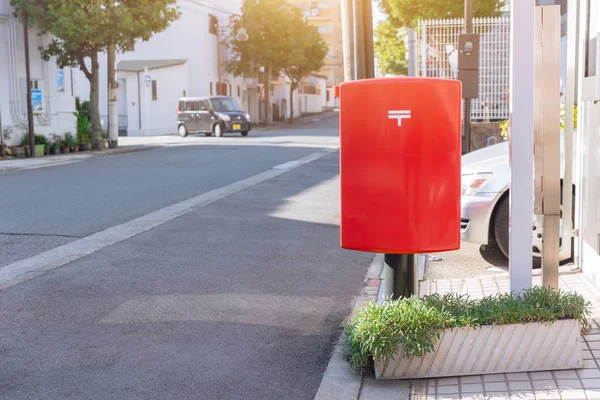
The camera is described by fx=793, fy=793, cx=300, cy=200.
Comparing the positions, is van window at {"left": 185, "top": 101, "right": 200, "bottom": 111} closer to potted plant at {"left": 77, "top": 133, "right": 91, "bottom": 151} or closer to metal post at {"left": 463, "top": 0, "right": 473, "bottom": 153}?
potted plant at {"left": 77, "top": 133, "right": 91, "bottom": 151}

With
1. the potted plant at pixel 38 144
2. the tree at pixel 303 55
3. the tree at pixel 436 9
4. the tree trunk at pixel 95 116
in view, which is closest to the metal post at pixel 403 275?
the potted plant at pixel 38 144

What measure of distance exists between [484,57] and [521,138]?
15.4 m

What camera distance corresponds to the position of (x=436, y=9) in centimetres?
3450

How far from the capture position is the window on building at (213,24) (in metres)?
50.3

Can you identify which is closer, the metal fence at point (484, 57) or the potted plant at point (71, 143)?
the metal fence at point (484, 57)

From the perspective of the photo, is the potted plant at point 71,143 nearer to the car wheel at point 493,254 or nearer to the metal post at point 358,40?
the car wheel at point 493,254

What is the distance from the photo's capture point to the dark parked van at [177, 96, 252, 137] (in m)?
36.9

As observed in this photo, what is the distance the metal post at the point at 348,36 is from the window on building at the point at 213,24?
149 ft

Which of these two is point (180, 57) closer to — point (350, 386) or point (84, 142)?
point (84, 142)

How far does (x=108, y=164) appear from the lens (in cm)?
2028

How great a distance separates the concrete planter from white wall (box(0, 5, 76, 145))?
2147 cm

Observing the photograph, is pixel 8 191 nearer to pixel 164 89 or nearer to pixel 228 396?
pixel 228 396

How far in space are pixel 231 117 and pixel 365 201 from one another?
33180 millimetres

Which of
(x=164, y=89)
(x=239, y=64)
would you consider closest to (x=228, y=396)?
(x=164, y=89)
